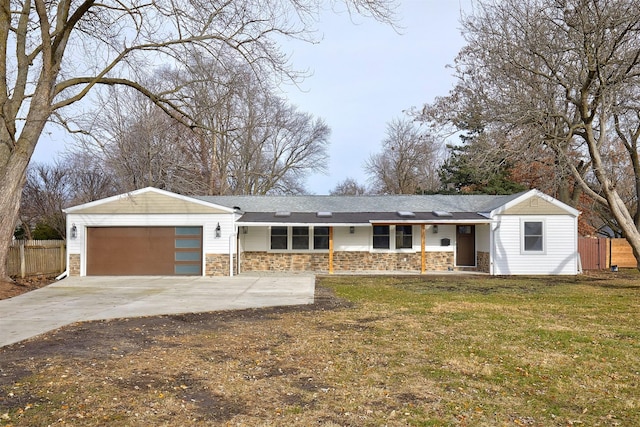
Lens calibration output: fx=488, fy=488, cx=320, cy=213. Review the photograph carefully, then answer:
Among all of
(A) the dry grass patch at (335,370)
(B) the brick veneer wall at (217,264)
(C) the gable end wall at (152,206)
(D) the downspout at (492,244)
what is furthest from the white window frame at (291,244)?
(A) the dry grass patch at (335,370)

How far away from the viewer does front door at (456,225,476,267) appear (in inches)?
784

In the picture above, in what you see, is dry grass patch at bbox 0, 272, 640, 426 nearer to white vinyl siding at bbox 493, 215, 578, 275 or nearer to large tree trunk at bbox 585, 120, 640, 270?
large tree trunk at bbox 585, 120, 640, 270

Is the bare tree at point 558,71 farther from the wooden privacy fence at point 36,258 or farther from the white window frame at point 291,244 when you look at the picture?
the wooden privacy fence at point 36,258

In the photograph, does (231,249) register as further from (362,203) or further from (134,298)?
(362,203)

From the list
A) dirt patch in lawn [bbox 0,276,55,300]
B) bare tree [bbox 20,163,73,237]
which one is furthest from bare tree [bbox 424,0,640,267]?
bare tree [bbox 20,163,73,237]

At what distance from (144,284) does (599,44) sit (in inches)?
550

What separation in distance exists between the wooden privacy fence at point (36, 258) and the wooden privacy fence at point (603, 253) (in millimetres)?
21350

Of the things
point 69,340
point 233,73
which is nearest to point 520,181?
point 233,73

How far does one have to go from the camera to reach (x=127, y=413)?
4227mm

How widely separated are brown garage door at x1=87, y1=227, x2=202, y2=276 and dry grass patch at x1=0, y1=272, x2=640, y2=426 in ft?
27.6

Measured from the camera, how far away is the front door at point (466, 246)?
65.4 ft

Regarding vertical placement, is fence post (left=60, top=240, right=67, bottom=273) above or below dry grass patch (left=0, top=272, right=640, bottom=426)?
above

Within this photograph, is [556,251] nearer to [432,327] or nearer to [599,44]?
[599,44]

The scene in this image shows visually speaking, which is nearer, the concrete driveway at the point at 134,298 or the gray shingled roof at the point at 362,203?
the concrete driveway at the point at 134,298
